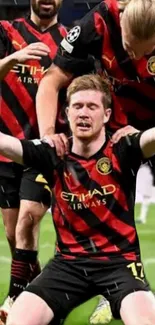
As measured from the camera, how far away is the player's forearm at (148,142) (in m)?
3.60

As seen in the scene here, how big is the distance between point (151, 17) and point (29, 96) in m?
1.18

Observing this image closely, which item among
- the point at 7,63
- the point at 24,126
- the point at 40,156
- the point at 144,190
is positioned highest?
the point at 7,63

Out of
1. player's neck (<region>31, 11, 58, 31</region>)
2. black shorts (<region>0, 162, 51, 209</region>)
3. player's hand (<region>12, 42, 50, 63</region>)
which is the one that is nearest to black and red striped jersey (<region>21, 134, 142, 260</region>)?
player's hand (<region>12, 42, 50, 63</region>)

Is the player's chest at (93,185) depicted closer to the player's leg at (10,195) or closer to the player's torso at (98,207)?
the player's torso at (98,207)

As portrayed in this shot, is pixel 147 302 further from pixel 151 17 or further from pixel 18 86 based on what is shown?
pixel 18 86

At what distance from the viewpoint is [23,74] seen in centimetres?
480

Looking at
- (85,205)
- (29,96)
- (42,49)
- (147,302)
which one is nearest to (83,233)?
(85,205)

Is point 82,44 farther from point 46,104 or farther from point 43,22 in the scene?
point 43,22

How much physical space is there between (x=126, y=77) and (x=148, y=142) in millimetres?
659

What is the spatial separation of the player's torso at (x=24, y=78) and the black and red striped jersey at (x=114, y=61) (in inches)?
22.7

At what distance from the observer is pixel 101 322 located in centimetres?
455

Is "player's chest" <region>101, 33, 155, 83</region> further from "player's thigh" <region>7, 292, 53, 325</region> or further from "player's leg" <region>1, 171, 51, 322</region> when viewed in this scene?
"player's thigh" <region>7, 292, 53, 325</region>

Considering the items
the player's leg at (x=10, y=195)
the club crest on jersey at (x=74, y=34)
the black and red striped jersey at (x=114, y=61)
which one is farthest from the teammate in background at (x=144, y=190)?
the club crest on jersey at (x=74, y=34)

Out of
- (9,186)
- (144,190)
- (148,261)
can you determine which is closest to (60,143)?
(9,186)
